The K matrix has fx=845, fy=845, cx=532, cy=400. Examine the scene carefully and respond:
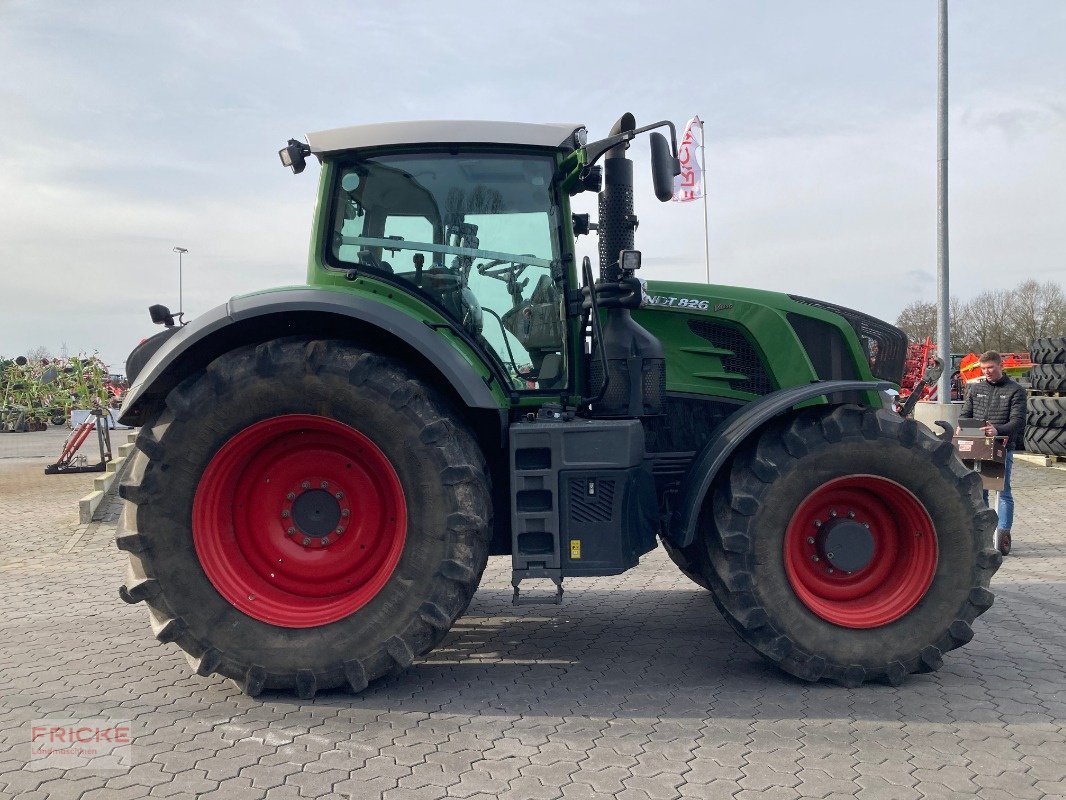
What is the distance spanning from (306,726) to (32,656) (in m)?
2.03

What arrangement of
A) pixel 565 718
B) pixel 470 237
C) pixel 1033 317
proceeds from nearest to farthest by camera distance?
pixel 565 718
pixel 470 237
pixel 1033 317

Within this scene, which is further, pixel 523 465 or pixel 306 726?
pixel 523 465

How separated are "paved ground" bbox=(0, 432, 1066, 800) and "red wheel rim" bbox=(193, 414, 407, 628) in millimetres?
531

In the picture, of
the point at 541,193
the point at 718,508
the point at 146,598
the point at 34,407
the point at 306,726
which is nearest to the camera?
the point at 306,726

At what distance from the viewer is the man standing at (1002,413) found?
7.35 meters

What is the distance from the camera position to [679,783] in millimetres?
3002

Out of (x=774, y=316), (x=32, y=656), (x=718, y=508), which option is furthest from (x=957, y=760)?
(x=32, y=656)

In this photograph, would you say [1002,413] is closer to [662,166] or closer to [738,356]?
[738,356]

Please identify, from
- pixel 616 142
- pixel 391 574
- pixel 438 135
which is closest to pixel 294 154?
pixel 438 135

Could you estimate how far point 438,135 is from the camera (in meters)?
4.19

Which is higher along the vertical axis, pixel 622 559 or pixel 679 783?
pixel 622 559

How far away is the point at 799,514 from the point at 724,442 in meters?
0.51

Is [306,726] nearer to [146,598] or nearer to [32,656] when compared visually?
[146,598]

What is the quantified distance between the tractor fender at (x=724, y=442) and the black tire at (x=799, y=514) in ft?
0.41
